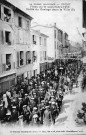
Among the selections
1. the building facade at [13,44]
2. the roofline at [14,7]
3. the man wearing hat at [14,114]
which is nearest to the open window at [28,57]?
the building facade at [13,44]

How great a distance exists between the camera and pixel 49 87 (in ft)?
8.84

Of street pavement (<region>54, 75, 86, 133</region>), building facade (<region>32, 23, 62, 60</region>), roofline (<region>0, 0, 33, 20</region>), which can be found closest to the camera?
roofline (<region>0, 0, 33, 20</region>)

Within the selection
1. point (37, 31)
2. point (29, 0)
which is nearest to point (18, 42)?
point (37, 31)

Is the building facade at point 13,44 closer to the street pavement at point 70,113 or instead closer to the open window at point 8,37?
the open window at point 8,37

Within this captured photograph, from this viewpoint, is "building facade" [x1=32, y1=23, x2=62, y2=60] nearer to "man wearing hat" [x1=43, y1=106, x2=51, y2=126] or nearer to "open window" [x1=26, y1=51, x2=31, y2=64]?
"open window" [x1=26, y1=51, x2=31, y2=64]

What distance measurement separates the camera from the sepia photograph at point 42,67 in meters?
2.50

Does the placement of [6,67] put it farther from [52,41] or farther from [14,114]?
[52,41]

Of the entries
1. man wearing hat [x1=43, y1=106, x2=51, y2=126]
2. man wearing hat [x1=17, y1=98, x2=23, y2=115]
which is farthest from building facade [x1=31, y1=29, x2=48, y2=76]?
man wearing hat [x1=43, y1=106, x2=51, y2=126]

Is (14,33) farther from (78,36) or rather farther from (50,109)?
(50,109)

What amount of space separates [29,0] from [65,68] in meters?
1.12

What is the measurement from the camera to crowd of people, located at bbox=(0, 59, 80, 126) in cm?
249

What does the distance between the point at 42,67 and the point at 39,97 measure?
17.9 inches

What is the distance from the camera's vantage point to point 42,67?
2.74m

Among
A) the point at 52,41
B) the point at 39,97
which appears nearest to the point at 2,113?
the point at 39,97
